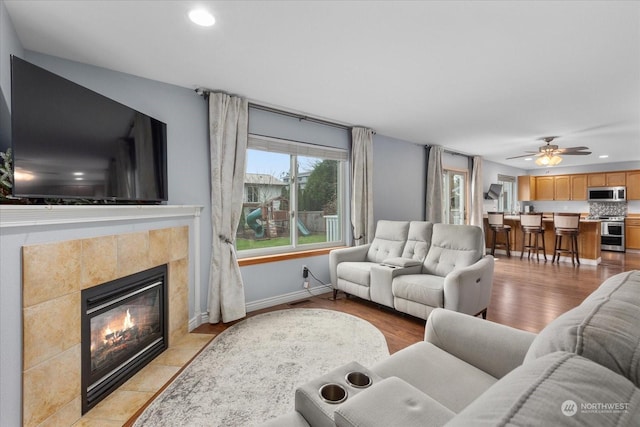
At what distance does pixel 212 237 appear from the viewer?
9.96ft

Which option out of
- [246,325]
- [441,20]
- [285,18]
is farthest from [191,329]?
[441,20]

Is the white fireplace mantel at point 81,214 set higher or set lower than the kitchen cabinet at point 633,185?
lower

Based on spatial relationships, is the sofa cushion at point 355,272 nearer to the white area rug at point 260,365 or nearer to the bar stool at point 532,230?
the white area rug at point 260,365

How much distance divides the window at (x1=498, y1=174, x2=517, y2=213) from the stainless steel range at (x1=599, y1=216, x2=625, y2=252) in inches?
80.5

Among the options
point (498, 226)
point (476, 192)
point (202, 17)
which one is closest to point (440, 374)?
point (202, 17)

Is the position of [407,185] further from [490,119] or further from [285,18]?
[285,18]

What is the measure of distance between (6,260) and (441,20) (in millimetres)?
2710

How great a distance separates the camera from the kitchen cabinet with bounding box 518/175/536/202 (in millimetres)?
8773

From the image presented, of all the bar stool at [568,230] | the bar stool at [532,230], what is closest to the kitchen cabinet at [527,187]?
the bar stool at [532,230]

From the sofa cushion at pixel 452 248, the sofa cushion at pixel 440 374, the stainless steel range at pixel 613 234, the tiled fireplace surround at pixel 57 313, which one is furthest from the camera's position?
the stainless steel range at pixel 613 234

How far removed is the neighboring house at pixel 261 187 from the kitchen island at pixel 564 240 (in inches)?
225

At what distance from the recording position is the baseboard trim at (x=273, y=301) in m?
2.93

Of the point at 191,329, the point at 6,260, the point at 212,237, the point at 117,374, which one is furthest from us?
the point at 212,237

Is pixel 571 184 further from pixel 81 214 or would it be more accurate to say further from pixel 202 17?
pixel 81 214
